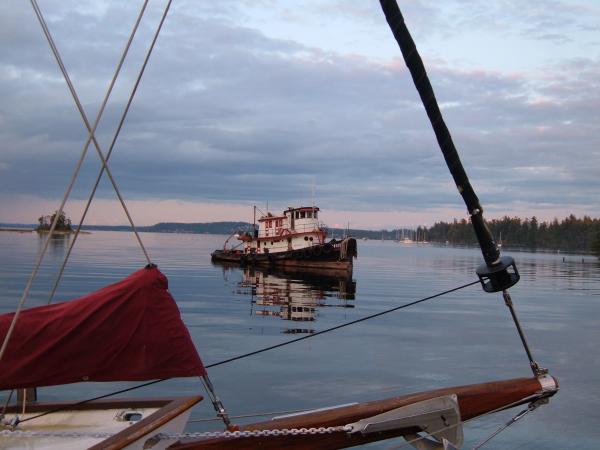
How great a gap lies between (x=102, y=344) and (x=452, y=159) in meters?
3.17

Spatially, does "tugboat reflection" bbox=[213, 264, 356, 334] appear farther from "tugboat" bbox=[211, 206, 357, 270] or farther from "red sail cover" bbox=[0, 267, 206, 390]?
"red sail cover" bbox=[0, 267, 206, 390]

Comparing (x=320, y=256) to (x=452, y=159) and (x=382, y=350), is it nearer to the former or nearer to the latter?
(x=382, y=350)

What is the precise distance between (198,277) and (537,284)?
25648 mm

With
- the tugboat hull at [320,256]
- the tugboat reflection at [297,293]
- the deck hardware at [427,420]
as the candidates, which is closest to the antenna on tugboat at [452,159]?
the deck hardware at [427,420]

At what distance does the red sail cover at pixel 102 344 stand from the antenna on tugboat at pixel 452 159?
8.51 ft

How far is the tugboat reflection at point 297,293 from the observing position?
2598cm

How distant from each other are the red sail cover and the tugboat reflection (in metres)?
16.2

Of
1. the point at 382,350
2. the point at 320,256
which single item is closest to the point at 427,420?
the point at 382,350

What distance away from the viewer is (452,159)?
536 cm

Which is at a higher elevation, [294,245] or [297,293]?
[294,245]

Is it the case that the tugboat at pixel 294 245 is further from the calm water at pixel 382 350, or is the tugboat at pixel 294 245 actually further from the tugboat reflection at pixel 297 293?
the calm water at pixel 382 350

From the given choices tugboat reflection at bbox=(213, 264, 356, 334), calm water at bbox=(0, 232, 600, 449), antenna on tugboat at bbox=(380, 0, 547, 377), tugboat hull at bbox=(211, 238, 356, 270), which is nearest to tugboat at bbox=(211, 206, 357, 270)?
tugboat hull at bbox=(211, 238, 356, 270)

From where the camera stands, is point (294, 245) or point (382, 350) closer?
point (382, 350)

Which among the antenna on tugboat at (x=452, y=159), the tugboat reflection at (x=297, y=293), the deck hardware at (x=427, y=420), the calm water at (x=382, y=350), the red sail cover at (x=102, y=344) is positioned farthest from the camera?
the tugboat reflection at (x=297, y=293)
